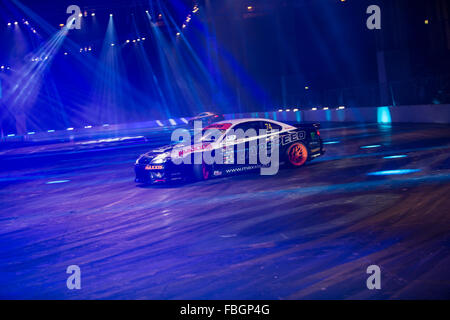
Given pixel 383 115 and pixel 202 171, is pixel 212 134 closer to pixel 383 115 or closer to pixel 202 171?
pixel 202 171

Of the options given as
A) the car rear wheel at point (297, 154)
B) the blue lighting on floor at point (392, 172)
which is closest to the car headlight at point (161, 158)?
the car rear wheel at point (297, 154)

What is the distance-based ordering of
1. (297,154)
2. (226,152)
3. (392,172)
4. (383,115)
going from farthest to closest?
(383,115)
(297,154)
(226,152)
(392,172)

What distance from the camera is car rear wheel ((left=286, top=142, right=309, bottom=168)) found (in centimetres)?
1445

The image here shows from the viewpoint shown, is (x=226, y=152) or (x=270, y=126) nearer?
(x=226, y=152)

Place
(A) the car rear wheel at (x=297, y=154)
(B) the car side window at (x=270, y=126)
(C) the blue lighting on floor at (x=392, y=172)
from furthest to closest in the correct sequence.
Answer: (A) the car rear wheel at (x=297, y=154) → (B) the car side window at (x=270, y=126) → (C) the blue lighting on floor at (x=392, y=172)

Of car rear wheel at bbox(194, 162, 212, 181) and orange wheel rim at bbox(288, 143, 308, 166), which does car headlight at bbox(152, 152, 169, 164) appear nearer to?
car rear wheel at bbox(194, 162, 212, 181)

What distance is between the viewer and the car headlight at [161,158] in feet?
42.5

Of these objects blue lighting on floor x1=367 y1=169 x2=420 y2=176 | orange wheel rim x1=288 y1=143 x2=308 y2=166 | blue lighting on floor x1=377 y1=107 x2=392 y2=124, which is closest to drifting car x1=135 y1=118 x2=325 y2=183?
orange wheel rim x1=288 y1=143 x2=308 y2=166

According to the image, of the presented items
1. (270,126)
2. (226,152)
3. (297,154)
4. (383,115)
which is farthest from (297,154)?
(383,115)

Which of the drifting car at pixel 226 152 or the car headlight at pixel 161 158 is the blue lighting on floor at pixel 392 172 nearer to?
the drifting car at pixel 226 152

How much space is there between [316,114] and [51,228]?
126 ft

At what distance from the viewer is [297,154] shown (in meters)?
14.6

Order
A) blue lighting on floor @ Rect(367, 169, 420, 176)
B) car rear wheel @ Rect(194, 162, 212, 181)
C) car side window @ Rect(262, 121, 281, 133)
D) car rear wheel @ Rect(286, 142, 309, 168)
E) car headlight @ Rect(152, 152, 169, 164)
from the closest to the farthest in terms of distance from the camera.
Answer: blue lighting on floor @ Rect(367, 169, 420, 176) < car headlight @ Rect(152, 152, 169, 164) < car rear wheel @ Rect(194, 162, 212, 181) < car side window @ Rect(262, 121, 281, 133) < car rear wheel @ Rect(286, 142, 309, 168)

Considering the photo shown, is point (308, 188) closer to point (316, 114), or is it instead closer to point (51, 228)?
point (51, 228)
